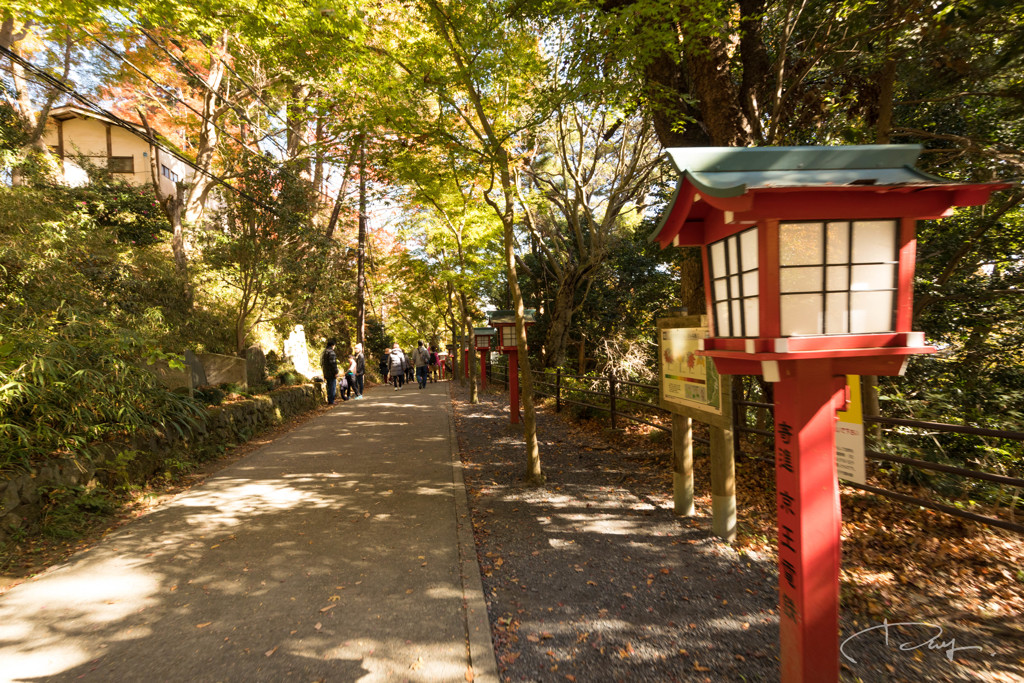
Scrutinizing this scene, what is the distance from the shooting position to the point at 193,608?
12.4ft

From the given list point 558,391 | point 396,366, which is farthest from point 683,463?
point 396,366

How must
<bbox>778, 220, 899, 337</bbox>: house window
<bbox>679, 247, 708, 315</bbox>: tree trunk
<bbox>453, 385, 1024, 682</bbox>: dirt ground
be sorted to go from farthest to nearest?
1. <bbox>679, 247, 708, 315</bbox>: tree trunk
2. <bbox>453, 385, 1024, 682</bbox>: dirt ground
3. <bbox>778, 220, 899, 337</bbox>: house window

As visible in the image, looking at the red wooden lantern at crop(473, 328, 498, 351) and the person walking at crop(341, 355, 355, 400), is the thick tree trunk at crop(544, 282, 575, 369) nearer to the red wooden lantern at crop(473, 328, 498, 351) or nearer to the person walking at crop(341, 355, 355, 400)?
the red wooden lantern at crop(473, 328, 498, 351)

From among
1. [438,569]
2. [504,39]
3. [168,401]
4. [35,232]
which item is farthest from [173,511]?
[504,39]

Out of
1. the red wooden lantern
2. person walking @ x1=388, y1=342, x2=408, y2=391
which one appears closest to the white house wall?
person walking @ x1=388, y1=342, x2=408, y2=391

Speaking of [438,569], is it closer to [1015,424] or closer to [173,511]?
[173,511]

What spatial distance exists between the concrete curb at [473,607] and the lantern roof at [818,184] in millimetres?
2773

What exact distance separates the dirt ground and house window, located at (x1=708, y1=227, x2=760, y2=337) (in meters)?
1.93

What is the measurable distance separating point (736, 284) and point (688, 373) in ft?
7.45

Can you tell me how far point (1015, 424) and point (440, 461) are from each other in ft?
24.0

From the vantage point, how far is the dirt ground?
120 inches

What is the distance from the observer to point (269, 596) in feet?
12.9

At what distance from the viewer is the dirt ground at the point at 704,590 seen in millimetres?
3045

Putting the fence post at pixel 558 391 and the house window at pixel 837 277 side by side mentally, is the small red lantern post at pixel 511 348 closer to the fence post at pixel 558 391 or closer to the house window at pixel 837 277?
the fence post at pixel 558 391
